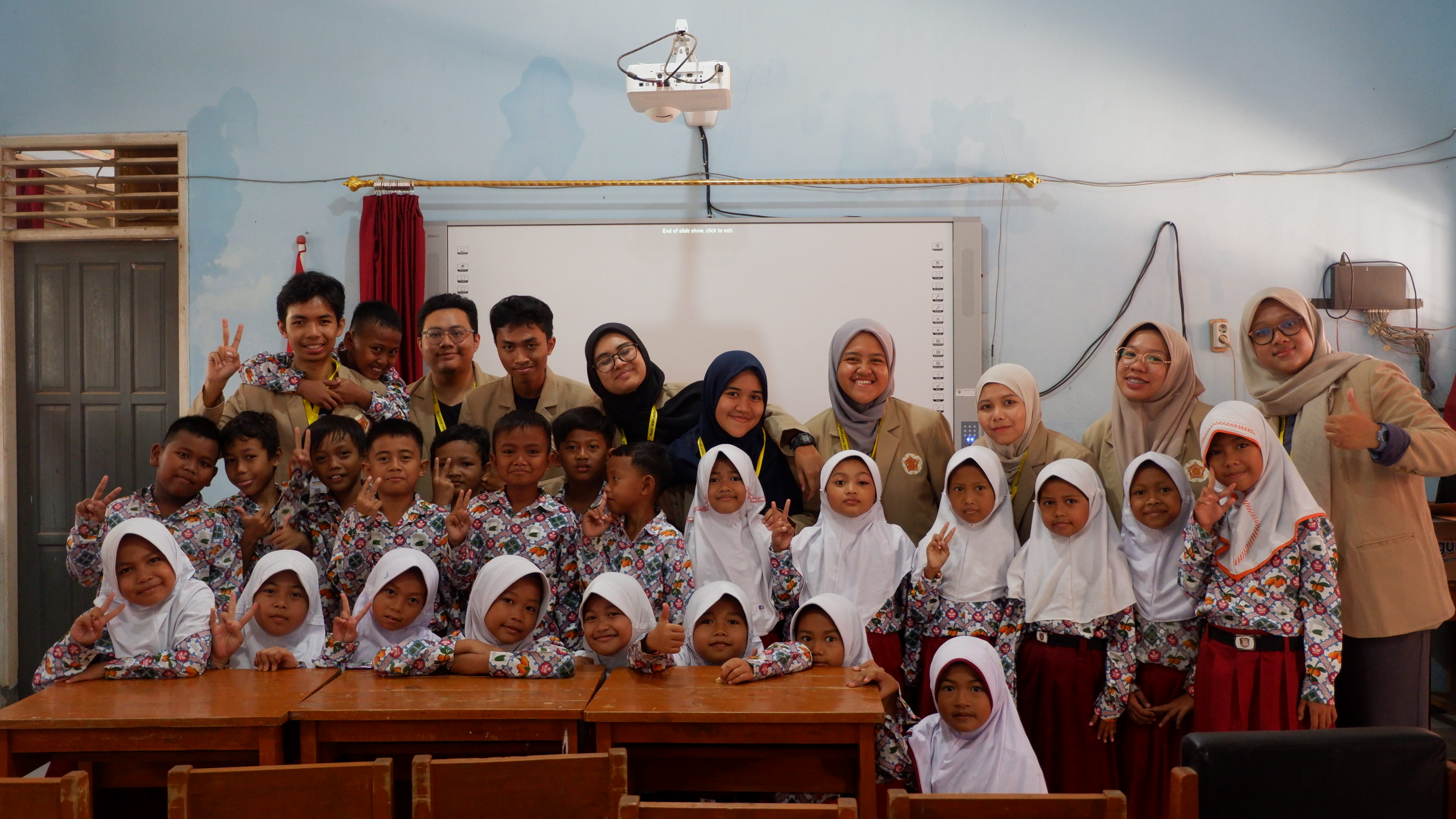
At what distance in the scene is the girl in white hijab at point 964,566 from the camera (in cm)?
257

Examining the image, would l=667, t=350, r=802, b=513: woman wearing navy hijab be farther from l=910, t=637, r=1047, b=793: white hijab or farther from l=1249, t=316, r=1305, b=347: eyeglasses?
l=1249, t=316, r=1305, b=347: eyeglasses

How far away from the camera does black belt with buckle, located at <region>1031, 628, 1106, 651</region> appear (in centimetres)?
250

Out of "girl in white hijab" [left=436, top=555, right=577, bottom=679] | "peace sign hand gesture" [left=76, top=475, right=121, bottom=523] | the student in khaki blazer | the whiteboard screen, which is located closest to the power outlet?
the whiteboard screen

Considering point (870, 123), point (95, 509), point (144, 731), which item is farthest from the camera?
point (870, 123)

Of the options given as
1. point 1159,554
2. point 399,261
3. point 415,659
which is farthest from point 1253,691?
point 399,261

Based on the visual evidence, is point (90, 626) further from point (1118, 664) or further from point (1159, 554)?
point (1159, 554)

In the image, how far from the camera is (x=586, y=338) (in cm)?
439

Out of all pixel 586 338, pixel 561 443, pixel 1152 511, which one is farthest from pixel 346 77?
pixel 1152 511

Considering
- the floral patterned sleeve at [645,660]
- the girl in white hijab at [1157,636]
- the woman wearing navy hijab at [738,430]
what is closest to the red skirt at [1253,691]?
the girl in white hijab at [1157,636]

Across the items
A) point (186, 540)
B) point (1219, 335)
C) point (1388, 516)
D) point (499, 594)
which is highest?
point (1219, 335)

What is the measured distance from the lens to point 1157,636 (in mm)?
2512

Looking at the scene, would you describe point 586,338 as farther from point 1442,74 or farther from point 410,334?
point 1442,74

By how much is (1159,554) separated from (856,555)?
801 millimetres

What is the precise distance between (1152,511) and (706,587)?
3.94ft
